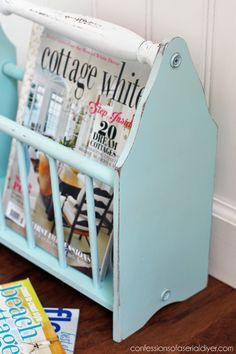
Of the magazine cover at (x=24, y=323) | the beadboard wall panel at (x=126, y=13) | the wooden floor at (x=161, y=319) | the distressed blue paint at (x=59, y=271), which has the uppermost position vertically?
the beadboard wall panel at (x=126, y=13)

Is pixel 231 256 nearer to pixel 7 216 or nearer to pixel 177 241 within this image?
pixel 177 241

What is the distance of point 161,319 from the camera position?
4.10ft

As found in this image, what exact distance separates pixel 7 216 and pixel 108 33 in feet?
1.54

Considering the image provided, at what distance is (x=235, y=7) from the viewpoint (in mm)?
1126

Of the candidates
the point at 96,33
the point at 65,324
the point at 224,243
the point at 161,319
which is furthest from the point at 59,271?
the point at 96,33

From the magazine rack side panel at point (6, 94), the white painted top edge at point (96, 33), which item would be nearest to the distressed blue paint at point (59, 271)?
the magazine rack side panel at point (6, 94)

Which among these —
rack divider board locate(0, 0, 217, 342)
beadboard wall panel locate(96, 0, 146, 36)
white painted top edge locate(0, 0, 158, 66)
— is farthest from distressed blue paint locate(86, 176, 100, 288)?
beadboard wall panel locate(96, 0, 146, 36)

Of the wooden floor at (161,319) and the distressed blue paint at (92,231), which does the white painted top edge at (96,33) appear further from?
the wooden floor at (161,319)

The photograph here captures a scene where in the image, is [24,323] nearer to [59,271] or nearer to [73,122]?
[59,271]

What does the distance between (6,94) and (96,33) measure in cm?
39

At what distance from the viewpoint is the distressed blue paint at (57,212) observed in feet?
3.84

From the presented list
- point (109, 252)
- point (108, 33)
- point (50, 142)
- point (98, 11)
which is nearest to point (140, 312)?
point (109, 252)

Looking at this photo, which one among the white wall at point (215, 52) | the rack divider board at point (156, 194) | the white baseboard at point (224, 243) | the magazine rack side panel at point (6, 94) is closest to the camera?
the rack divider board at point (156, 194)

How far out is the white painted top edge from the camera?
3.61ft
